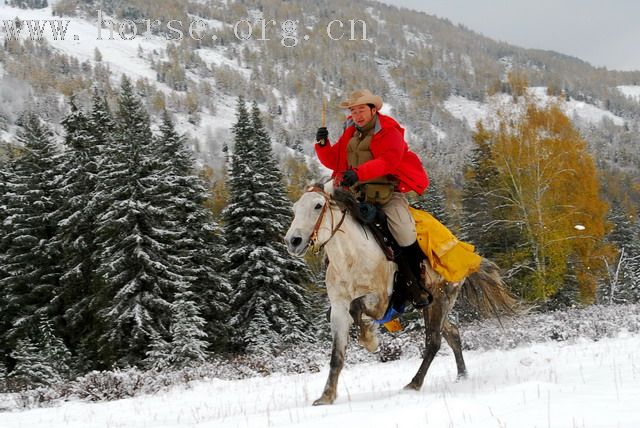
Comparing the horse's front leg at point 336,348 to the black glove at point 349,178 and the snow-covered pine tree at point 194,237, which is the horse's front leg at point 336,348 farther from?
the snow-covered pine tree at point 194,237

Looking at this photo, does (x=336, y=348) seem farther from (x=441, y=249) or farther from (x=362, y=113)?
(x=362, y=113)

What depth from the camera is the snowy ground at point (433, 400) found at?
3658mm

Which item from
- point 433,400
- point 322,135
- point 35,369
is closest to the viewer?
point 433,400

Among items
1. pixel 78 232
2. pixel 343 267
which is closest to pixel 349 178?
pixel 343 267

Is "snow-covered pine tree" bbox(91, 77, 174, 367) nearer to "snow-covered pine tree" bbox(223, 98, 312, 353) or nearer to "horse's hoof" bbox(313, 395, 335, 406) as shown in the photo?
"snow-covered pine tree" bbox(223, 98, 312, 353)

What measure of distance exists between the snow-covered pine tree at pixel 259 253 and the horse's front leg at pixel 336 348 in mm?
21012

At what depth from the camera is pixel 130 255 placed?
24453 mm

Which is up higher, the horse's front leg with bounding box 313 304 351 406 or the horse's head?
the horse's head

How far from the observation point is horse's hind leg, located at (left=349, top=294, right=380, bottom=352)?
5.92m

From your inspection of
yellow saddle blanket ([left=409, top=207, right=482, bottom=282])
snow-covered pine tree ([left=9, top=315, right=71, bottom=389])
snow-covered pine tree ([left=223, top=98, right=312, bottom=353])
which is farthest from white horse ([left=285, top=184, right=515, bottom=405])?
snow-covered pine tree ([left=223, top=98, right=312, bottom=353])

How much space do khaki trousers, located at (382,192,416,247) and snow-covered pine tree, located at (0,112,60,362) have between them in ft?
79.5

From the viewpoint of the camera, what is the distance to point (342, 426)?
393 centimetres

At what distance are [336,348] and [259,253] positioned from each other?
72.4ft

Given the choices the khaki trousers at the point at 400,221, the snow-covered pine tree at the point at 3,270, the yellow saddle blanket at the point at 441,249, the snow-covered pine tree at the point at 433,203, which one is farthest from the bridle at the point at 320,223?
the snow-covered pine tree at the point at 433,203
